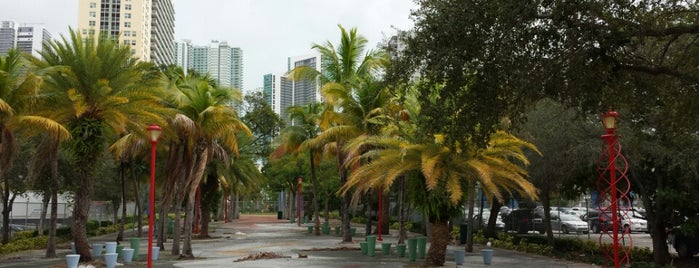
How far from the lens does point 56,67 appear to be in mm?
18922

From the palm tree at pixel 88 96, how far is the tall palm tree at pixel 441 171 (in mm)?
7685

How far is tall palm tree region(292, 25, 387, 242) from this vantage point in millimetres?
28547

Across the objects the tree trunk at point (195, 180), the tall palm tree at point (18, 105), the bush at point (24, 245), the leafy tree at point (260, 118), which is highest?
the leafy tree at point (260, 118)

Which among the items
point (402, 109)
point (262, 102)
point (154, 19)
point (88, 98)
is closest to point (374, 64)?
point (402, 109)

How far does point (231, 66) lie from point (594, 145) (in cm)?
10870

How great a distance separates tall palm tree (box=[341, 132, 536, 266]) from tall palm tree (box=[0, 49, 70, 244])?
30.6 feet

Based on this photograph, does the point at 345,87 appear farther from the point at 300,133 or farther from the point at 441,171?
the point at 441,171

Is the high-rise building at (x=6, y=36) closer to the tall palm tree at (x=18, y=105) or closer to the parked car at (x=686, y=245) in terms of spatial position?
the tall palm tree at (x=18, y=105)

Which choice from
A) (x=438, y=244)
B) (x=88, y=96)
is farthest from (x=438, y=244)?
(x=88, y=96)

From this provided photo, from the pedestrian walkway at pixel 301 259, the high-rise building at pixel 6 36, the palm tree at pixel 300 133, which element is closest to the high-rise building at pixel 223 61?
the high-rise building at pixel 6 36

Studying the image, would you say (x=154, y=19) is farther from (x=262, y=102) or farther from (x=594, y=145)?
(x=594, y=145)

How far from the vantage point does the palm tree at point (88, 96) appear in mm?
19859

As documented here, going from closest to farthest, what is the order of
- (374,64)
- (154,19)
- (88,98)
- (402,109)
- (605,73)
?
(605,73) < (88,98) < (402,109) < (374,64) < (154,19)

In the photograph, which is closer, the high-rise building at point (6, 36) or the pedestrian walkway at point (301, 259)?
the pedestrian walkway at point (301, 259)
